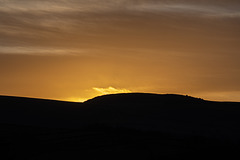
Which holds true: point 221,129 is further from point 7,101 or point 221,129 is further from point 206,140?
point 7,101

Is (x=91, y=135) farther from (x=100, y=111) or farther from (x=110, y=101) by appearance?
(x=110, y=101)

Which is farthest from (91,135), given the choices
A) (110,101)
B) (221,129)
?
(110,101)

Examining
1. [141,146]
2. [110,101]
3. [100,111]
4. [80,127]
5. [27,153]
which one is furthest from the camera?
[110,101]

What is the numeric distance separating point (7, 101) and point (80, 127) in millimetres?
6383

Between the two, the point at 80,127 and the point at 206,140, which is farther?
the point at 80,127

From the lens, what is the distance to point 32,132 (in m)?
19.2

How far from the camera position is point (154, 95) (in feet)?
104

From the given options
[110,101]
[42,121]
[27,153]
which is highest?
[110,101]

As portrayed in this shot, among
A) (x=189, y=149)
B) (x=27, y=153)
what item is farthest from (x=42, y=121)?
(x=189, y=149)

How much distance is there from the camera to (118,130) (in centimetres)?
2014

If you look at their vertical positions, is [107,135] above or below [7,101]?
below

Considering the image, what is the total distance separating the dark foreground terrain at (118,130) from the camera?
16.8m

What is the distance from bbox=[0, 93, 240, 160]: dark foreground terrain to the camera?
1680 cm

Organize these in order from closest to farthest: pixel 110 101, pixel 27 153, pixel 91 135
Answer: pixel 27 153 → pixel 91 135 → pixel 110 101
